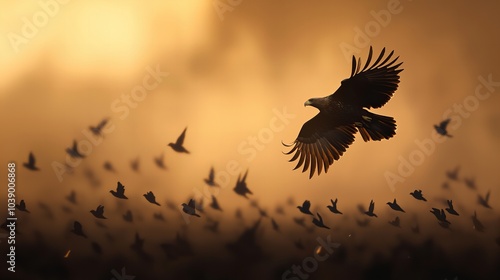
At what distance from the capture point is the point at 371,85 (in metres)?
4.45

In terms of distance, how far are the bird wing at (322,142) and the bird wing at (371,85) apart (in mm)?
272

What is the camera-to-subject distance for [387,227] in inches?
204

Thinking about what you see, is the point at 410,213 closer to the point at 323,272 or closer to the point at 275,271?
the point at 323,272

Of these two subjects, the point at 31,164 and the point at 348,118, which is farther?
the point at 31,164

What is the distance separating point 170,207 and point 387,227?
1.76 meters

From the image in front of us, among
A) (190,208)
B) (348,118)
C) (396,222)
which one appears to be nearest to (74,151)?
(190,208)

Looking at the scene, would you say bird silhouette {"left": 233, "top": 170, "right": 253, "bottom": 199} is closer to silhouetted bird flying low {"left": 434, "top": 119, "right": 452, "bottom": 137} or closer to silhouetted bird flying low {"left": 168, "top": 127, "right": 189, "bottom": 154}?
silhouetted bird flying low {"left": 168, "top": 127, "right": 189, "bottom": 154}

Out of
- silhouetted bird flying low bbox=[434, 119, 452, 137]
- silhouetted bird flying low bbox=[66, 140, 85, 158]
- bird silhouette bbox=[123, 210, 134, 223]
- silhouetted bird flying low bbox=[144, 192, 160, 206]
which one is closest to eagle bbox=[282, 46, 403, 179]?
silhouetted bird flying low bbox=[434, 119, 452, 137]

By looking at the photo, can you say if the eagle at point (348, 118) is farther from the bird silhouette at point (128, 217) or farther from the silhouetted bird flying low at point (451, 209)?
the bird silhouette at point (128, 217)

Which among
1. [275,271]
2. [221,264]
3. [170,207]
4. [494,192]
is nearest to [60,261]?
[170,207]

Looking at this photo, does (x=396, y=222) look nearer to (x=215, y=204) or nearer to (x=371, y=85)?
(x=371, y=85)

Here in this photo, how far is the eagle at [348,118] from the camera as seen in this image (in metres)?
4.40

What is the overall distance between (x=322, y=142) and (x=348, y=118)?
275mm

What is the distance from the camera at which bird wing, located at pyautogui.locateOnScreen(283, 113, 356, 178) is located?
4.76 metres
